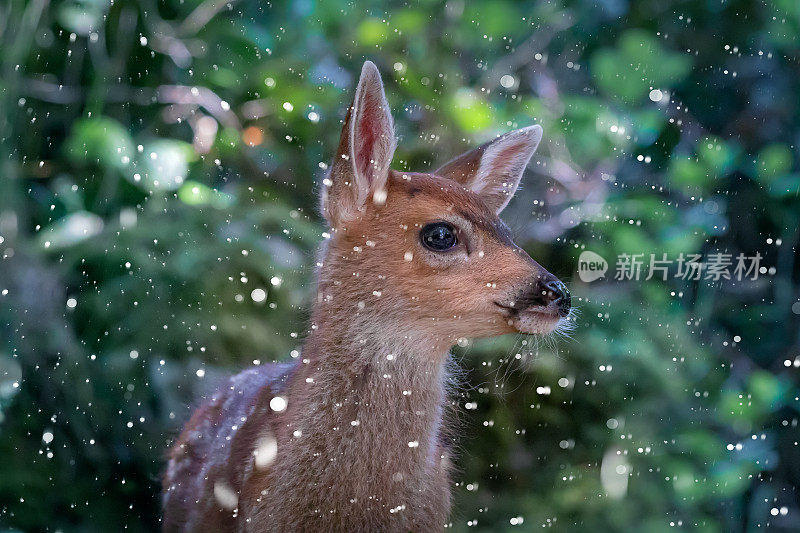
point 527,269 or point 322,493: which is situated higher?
point 527,269

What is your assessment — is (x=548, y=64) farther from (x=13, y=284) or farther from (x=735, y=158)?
(x=13, y=284)

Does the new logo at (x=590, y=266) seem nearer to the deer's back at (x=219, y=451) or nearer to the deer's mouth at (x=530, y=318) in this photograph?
the deer's mouth at (x=530, y=318)

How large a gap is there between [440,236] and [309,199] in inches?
5.0

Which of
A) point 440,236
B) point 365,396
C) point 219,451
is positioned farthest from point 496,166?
point 219,451

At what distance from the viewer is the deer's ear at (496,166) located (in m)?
0.58

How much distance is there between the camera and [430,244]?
55 cm

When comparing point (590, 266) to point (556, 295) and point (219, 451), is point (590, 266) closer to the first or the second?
point (556, 295)

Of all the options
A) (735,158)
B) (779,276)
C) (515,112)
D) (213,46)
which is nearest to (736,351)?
(779,276)

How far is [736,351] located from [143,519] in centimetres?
61

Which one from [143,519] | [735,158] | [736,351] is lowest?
[143,519]

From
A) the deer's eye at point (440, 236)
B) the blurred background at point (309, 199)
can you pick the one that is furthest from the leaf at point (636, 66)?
the deer's eye at point (440, 236)

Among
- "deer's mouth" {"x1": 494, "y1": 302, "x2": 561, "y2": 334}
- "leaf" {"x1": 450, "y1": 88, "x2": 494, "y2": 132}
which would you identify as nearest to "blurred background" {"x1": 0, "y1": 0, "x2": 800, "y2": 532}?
"leaf" {"x1": 450, "y1": 88, "x2": 494, "y2": 132}

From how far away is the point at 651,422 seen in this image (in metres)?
0.77

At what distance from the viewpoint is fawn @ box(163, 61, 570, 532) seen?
1.77 feet
